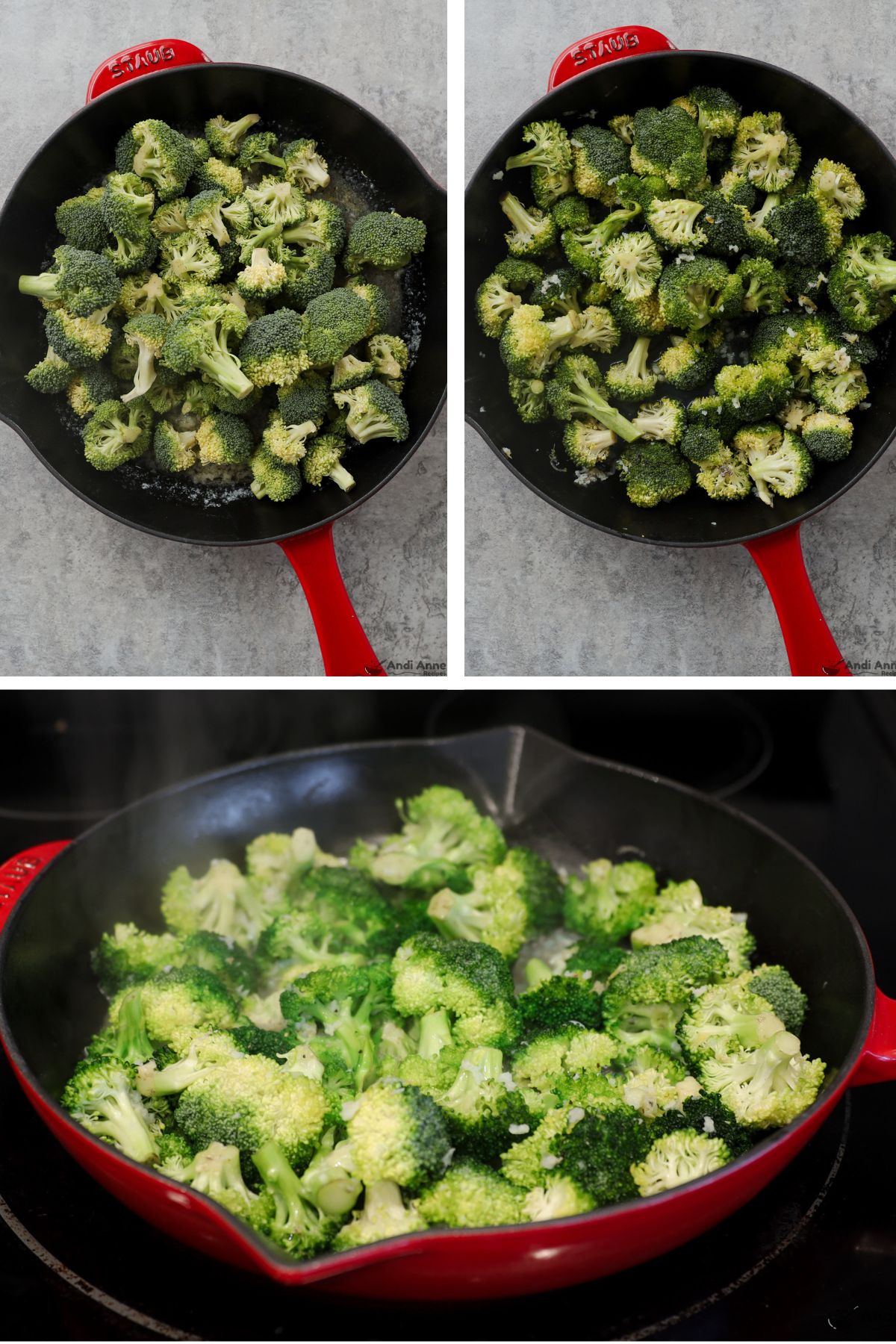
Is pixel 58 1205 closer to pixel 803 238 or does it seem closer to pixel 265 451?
pixel 265 451

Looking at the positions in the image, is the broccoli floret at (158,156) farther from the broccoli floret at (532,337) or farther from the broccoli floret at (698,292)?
the broccoli floret at (698,292)

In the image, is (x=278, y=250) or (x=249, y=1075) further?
(x=278, y=250)

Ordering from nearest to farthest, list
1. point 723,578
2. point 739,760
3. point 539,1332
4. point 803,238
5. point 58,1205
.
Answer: point 539,1332, point 58,1205, point 803,238, point 723,578, point 739,760

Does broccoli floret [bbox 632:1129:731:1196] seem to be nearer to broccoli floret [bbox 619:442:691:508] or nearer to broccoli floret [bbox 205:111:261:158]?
broccoli floret [bbox 619:442:691:508]

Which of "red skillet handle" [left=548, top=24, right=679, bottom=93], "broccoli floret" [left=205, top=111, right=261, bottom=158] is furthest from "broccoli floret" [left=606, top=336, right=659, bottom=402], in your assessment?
"broccoli floret" [left=205, top=111, right=261, bottom=158]

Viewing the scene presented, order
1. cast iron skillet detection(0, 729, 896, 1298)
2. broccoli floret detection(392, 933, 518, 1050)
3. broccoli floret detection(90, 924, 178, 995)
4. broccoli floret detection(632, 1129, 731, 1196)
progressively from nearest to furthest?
cast iron skillet detection(0, 729, 896, 1298) < broccoli floret detection(632, 1129, 731, 1196) < broccoli floret detection(392, 933, 518, 1050) < broccoli floret detection(90, 924, 178, 995)

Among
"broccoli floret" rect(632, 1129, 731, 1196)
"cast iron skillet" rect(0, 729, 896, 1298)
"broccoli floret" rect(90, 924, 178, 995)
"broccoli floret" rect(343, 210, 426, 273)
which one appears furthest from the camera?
"broccoli floret" rect(343, 210, 426, 273)

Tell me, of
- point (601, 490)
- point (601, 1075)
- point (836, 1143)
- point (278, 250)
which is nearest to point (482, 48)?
point (278, 250)
